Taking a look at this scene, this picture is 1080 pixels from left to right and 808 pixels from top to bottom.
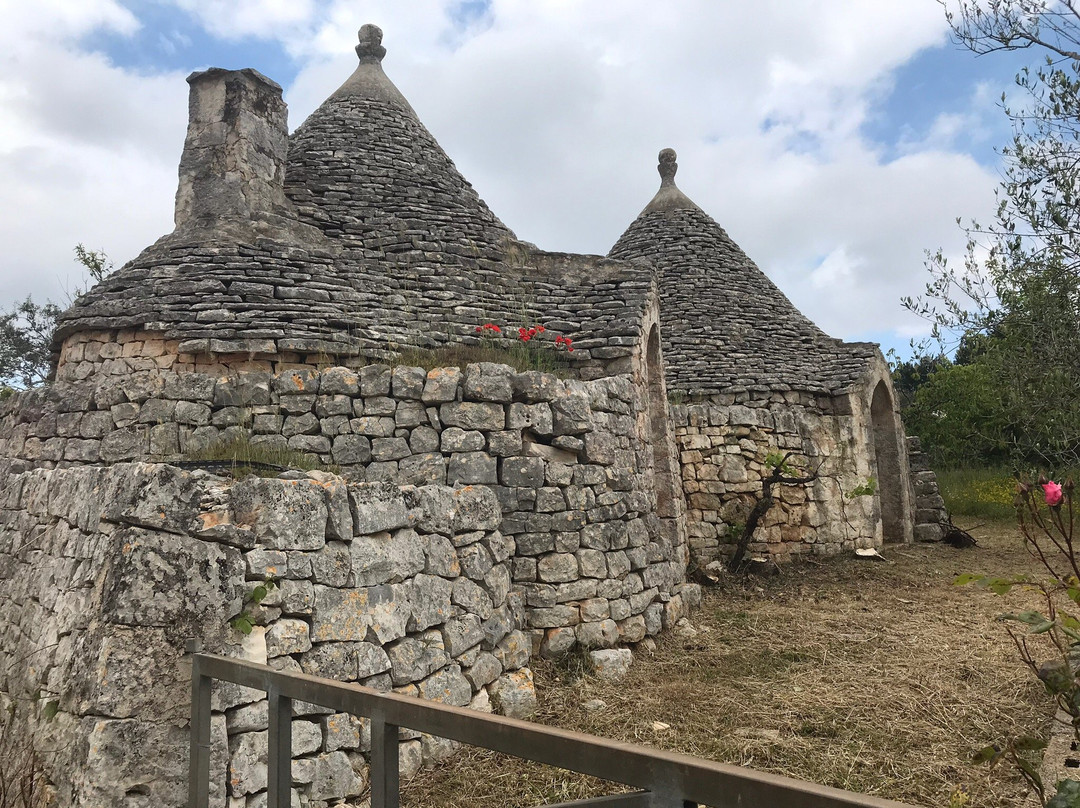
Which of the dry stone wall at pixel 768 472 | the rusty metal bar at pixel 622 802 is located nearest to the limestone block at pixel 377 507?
the rusty metal bar at pixel 622 802

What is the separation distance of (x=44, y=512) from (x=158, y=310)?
3.43m

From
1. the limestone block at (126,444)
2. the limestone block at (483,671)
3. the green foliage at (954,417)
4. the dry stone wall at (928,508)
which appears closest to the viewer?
the limestone block at (483,671)

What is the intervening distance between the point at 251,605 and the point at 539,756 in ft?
7.16

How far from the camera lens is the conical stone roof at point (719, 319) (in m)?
11.4

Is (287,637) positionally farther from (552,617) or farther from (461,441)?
(552,617)

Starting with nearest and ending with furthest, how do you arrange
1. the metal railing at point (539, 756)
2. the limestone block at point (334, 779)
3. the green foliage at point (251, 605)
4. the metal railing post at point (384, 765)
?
the metal railing at point (539, 756) → the metal railing post at point (384, 765) → the green foliage at point (251, 605) → the limestone block at point (334, 779)

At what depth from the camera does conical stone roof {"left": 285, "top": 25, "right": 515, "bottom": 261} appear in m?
8.83

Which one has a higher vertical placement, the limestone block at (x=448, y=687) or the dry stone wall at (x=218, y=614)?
the dry stone wall at (x=218, y=614)

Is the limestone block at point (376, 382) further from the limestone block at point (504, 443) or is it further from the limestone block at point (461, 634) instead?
the limestone block at point (461, 634)

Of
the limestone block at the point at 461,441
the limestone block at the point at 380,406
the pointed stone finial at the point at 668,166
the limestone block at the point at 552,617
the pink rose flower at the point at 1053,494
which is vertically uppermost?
the pointed stone finial at the point at 668,166

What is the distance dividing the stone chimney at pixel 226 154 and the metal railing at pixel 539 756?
6.59m

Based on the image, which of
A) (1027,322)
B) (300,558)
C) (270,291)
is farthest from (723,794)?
(1027,322)

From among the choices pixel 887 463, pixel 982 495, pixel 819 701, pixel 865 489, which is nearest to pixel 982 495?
pixel 982 495

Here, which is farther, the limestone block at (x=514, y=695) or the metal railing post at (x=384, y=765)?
the limestone block at (x=514, y=695)
